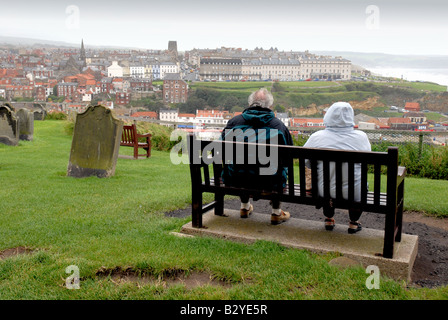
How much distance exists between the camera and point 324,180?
4031 millimetres

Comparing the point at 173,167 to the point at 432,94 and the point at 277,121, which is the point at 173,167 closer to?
the point at 277,121

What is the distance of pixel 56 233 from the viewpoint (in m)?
4.74

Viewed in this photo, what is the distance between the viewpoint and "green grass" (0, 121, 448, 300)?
3.21m

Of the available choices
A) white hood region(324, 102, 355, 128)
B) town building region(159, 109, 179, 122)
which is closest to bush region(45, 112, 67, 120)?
white hood region(324, 102, 355, 128)

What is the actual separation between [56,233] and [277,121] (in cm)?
272

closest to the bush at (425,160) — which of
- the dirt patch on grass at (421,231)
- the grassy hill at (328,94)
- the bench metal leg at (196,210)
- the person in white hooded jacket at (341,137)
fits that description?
the dirt patch on grass at (421,231)

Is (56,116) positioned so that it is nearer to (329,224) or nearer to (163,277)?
(329,224)

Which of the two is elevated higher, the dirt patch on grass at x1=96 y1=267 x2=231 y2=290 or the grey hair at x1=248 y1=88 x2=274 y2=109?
the grey hair at x1=248 y1=88 x2=274 y2=109

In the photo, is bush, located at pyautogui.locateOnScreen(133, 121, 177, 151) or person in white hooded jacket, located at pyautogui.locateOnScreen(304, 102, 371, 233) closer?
person in white hooded jacket, located at pyautogui.locateOnScreen(304, 102, 371, 233)

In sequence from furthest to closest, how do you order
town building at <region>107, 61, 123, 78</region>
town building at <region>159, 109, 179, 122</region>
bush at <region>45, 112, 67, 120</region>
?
town building at <region>107, 61, 123, 78</region> < town building at <region>159, 109, 179, 122</region> < bush at <region>45, 112, 67, 120</region>

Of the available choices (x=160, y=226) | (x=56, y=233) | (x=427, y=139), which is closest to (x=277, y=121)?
(x=160, y=226)

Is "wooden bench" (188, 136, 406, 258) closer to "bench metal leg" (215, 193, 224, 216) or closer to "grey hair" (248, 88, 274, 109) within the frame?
"bench metal leg" (215, 193, 224, 216)

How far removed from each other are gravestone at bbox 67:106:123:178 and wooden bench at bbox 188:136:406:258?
3.77 m

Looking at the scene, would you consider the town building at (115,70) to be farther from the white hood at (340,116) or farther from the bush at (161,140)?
the white hood at (340,116)
